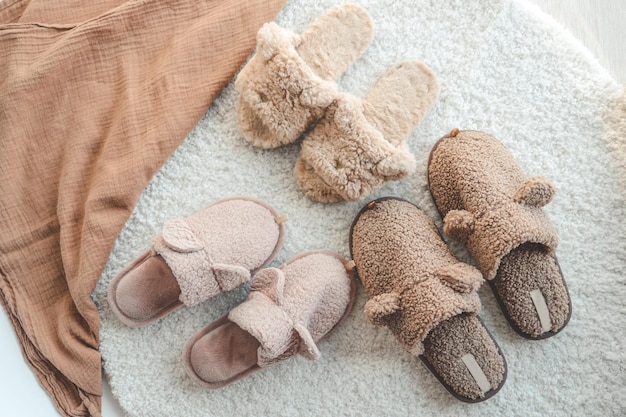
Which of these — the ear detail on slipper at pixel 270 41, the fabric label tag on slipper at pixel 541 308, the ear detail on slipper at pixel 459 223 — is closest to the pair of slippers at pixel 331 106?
the ear detail on slipper at pixel 270 41

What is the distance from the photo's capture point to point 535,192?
91 centimetres

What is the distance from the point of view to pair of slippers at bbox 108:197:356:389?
3.07ft

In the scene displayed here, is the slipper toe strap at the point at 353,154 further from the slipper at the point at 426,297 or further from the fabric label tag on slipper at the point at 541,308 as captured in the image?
the fabric label tag on slipper at the point at 541,308

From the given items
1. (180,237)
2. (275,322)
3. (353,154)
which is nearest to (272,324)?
(275,322)

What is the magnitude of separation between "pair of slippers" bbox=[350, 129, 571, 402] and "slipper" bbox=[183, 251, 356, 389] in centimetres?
7

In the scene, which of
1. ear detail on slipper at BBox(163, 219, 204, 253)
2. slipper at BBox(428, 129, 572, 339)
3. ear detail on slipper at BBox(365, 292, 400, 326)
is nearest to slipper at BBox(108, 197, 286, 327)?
ear detail on slipper at BBox(163, 219, 204, 253)

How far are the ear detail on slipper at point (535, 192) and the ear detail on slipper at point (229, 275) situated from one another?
0.52m

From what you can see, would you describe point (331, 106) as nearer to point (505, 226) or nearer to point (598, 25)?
point (505, 226)

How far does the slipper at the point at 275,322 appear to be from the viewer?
926 millimetres

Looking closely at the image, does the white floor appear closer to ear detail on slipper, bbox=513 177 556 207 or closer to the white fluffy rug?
the white fluffy rug

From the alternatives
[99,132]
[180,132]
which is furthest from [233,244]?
[99,132]

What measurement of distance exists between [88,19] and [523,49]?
90 cm

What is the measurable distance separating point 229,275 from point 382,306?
0.29m

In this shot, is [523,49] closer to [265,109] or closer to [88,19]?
[265,109]
